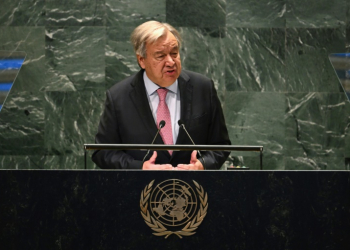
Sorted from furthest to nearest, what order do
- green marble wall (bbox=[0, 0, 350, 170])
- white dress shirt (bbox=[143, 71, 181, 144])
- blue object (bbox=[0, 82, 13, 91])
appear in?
green marble wall (bbox=[0, 0, 350, 170]) → blue object (bbox=[0, 82, 13, 91]) → white dress shirt (bbox=[143, 71, 181, 144])

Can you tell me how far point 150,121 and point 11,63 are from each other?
2.05 meters

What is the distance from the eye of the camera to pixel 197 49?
17.9ft

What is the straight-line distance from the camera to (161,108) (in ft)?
11.9

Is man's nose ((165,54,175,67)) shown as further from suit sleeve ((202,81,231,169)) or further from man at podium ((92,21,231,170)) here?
suit sleeve ((202,81,231,169))

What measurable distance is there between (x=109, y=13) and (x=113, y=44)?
278 millimetres

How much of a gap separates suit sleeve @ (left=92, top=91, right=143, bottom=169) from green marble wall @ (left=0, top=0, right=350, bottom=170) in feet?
5.81

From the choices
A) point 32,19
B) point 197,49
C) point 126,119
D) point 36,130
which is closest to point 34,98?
point 36,130

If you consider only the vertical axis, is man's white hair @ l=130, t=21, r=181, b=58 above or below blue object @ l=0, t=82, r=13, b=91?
above
